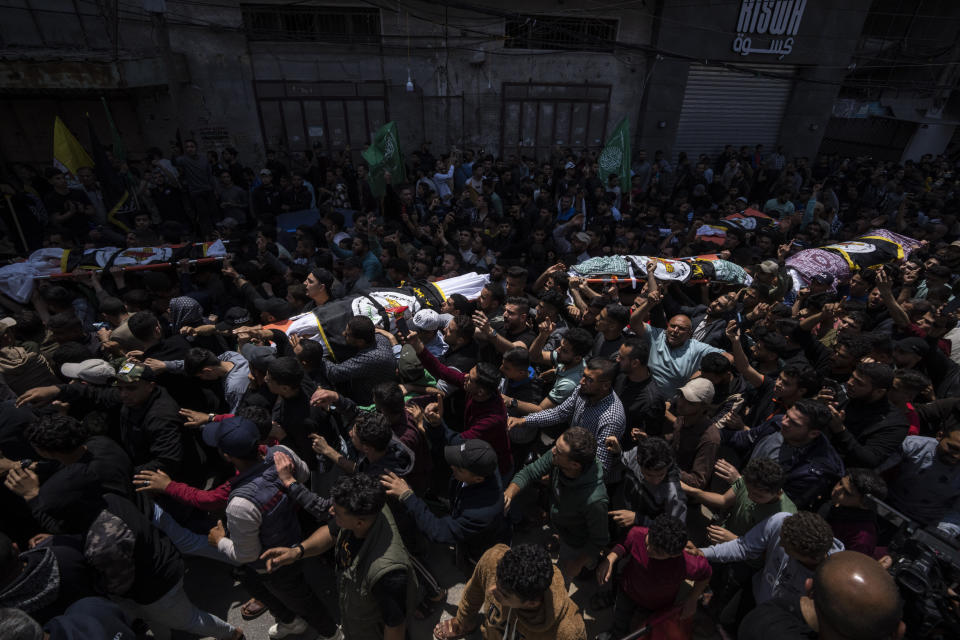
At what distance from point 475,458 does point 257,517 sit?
1.16 meters

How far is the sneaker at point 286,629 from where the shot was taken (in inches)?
121

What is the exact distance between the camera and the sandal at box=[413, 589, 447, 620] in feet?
10.7

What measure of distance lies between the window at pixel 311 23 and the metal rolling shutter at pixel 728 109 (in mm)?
9233

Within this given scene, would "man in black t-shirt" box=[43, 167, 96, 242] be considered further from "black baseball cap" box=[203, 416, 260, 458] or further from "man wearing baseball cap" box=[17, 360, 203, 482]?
"black baseball cap" box=[203, 416, 260, 458]

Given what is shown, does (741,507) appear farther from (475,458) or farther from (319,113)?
(319,113)

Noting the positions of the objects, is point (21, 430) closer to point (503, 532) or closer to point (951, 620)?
point (503, 532)

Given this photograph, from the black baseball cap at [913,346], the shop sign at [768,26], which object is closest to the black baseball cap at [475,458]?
the black baseball cap at [913,346]

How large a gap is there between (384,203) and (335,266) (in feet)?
7.81

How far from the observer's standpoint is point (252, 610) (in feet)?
10.6

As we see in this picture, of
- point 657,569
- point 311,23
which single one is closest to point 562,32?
point 311,23

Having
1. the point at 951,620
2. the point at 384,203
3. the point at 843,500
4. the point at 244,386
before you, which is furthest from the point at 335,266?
the point at 951,620

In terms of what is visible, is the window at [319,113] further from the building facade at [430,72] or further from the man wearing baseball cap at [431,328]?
the man wearing baseball cap at [431,328]

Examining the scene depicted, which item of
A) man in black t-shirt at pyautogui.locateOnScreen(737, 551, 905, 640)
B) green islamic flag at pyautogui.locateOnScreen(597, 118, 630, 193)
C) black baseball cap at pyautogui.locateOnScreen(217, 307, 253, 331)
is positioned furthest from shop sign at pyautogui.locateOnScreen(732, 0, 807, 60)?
man in black t-shirt at pyautogui.locateOnScreen(737, 551, 905, 640)

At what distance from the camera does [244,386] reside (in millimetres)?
3600
